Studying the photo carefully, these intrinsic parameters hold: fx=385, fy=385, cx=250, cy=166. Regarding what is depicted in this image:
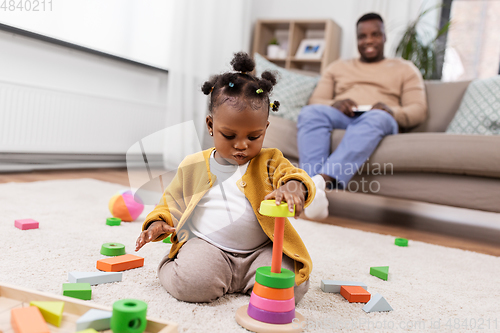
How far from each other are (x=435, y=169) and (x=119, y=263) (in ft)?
4.18

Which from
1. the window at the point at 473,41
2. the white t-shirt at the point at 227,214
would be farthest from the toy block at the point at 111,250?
the window at the point at 473,41

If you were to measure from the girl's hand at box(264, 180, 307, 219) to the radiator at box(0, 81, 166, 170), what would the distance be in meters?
1.37

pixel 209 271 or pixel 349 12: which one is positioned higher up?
pixel 349 12

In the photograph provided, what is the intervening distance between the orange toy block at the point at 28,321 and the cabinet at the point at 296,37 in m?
3.10

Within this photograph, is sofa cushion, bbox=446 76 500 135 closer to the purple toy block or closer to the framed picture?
the framed picture

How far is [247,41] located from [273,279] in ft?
10.2

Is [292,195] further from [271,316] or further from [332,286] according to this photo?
[332,286]

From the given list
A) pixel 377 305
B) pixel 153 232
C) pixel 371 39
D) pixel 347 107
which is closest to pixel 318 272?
pixel 377 305

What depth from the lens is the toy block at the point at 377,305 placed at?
731 mm

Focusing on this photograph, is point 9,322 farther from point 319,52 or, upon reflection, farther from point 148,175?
point 319,52

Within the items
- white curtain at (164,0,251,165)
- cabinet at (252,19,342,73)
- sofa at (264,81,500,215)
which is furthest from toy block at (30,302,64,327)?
cabinet at (252,19,342,73)

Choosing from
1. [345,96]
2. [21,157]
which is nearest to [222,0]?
[345,96]

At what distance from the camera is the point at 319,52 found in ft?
11.0

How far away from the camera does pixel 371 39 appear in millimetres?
2070
